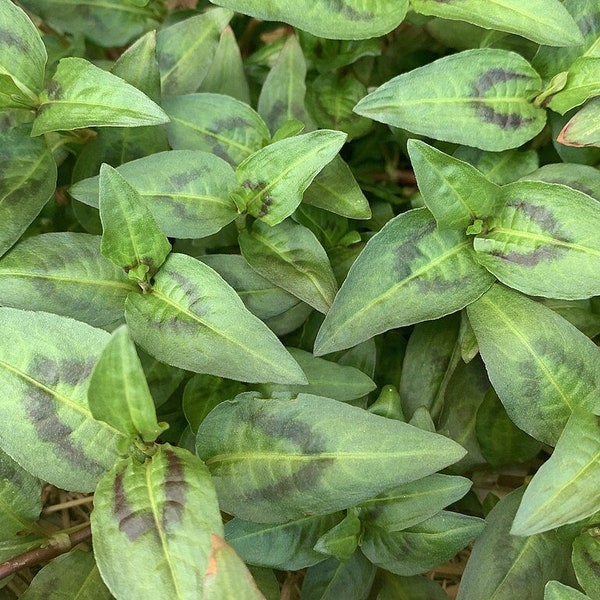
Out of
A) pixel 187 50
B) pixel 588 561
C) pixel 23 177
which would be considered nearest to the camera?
pixel 588 561

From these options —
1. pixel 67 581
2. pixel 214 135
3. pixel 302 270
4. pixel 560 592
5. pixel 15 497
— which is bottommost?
pixel 67 581

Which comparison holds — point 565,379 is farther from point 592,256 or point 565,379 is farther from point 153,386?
point 153,386

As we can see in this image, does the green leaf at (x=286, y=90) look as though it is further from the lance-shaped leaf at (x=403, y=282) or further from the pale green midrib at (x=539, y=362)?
the pale green midrib at (x=539, y=362)

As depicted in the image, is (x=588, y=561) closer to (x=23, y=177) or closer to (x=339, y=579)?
(x=339, y=579)

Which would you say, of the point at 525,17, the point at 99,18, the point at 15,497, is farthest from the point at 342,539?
the point at 99,18

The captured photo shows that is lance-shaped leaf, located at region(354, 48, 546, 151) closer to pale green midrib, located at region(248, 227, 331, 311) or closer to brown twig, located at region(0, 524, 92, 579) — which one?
pale green midrib, located at region(248, 227, 331, 311)

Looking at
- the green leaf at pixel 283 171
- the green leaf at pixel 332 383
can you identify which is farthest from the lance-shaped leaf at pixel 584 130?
the green leaf at pixel 332 383

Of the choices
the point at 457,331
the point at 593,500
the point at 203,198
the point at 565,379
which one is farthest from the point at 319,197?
the point at 593,500
